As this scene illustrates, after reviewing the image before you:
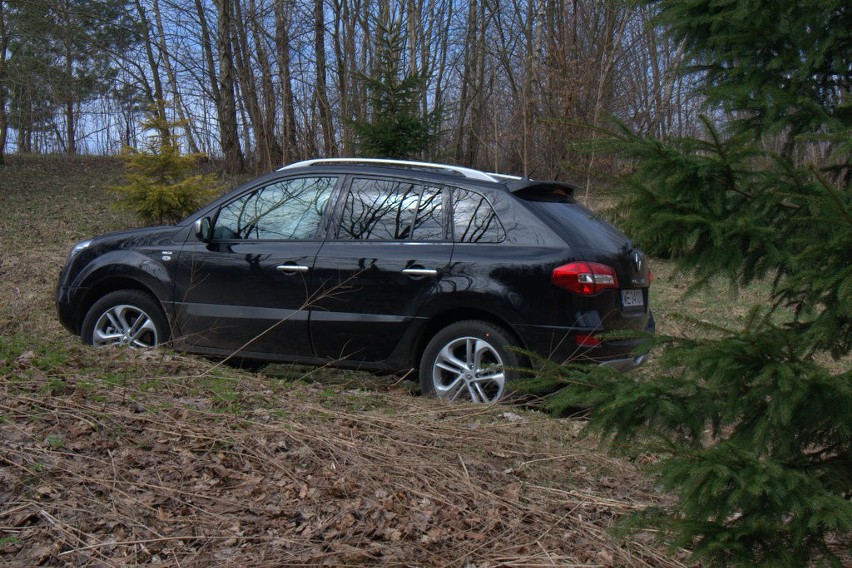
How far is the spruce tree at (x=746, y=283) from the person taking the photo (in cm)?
231

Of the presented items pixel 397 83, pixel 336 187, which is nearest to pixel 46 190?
pixel 397 83

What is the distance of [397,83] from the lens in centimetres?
1250

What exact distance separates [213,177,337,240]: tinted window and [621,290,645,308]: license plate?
236 cm

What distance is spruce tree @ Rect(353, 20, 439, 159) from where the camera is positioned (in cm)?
1252

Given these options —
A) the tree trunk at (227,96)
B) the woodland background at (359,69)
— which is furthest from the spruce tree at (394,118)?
the tree trunk at (227,96)

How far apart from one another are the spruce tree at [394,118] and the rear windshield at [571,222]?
680 cm

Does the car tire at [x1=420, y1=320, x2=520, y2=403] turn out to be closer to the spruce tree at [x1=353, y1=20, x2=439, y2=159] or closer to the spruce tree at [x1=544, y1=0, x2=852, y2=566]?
the spruce tree at [x1=544, y1=0, x2=852, y2=566]

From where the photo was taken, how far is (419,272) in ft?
19.0

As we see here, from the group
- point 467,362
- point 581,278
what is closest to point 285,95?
point 467,362

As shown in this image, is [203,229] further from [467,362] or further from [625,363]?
[625,363]

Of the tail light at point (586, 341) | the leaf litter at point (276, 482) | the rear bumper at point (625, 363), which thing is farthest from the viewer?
the rear bumper at point (625, 363)

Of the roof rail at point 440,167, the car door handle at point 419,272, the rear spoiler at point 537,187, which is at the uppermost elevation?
the roof rail at point 440,167

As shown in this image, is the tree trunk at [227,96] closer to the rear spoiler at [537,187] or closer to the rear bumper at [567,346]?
the rear spoiler at [537,187]

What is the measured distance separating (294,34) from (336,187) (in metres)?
16.6
